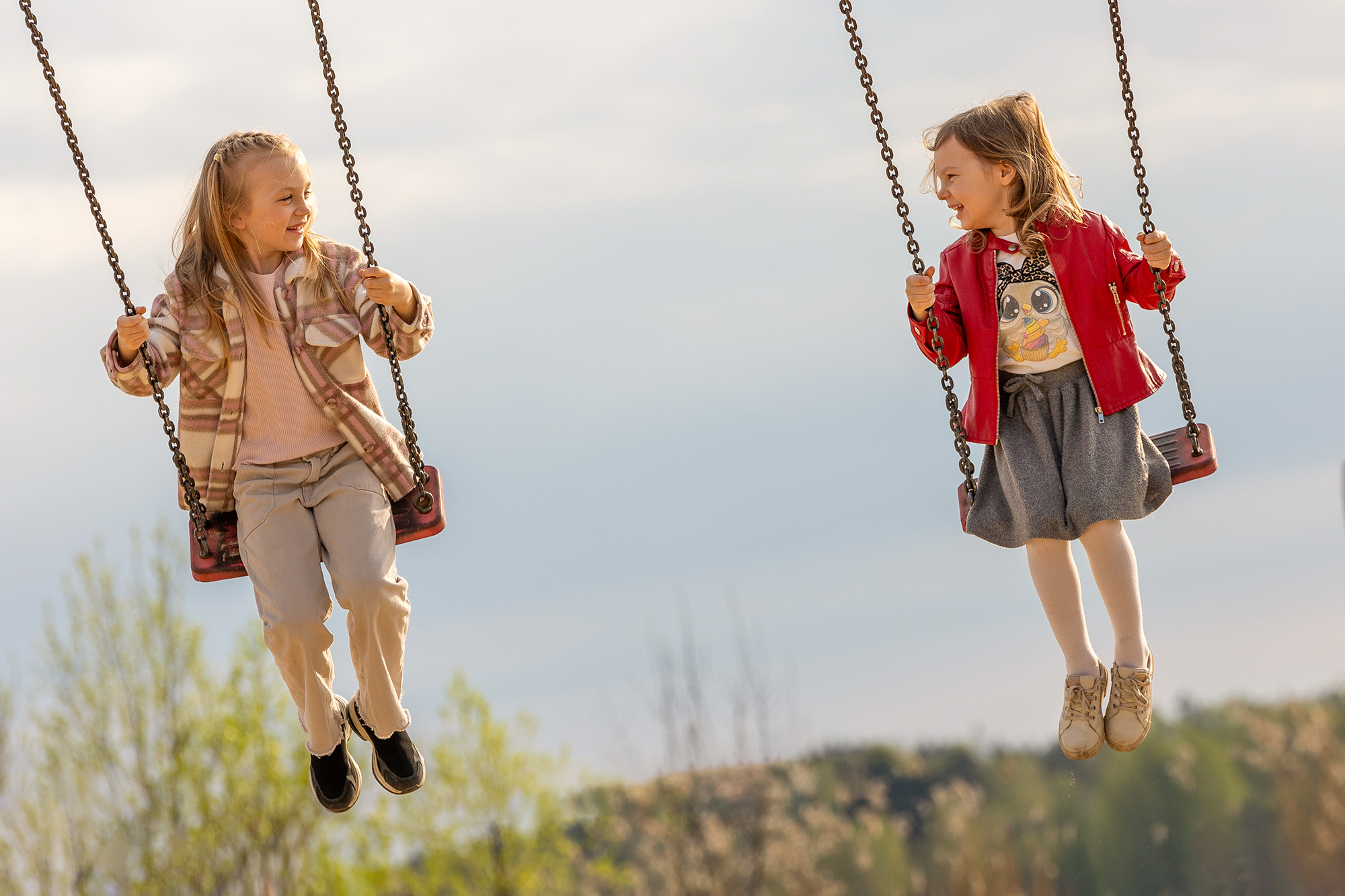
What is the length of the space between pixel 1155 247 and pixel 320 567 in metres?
2.41

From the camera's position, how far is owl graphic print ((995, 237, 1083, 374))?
4.00 m

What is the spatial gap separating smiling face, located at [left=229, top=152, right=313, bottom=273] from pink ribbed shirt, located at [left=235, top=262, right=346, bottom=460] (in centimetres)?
17

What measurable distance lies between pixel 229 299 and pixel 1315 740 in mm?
18657

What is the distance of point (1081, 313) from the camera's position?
3975 millimetres

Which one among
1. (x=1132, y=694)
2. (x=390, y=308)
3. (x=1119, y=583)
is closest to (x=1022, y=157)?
(x=1119, y=583)

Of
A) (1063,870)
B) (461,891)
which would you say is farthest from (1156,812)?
(461,891)

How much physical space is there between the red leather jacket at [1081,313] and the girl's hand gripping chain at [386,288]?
4.54 ft

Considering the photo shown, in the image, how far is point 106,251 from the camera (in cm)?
406

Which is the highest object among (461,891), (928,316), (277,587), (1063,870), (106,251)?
(106,251)

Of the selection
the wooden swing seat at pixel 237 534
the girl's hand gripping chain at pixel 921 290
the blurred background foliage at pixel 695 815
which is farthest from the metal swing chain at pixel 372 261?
the blurred background foliage at pixel 695 815

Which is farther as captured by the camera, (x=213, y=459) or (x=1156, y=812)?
(x=1156, y=812)

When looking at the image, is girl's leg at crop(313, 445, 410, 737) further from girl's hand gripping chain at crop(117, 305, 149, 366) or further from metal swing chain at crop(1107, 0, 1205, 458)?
metal swing chain at crop(1107, 0, 1205, 458)

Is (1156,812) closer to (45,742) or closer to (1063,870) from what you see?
(1063,870)

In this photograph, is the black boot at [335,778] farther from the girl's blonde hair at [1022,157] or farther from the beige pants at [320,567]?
the girl's blonde hair at [1022,157]
